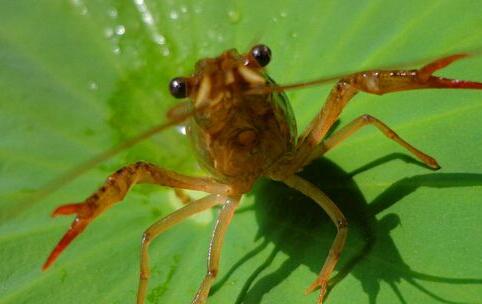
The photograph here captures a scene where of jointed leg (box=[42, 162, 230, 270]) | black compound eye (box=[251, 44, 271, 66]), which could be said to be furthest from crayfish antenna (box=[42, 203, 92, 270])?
black compound eye (box=[251, 44, 271, 66])

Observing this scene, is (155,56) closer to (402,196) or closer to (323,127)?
(323,127)

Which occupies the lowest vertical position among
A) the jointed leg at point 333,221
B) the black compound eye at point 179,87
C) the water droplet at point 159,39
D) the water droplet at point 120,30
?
the jointed leg at point 333,221

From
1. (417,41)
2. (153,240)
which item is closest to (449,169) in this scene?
(417,41)

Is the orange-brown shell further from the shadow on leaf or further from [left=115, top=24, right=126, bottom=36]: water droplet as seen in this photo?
[left=115, top=24, right=126, bottom=36]: water droplet

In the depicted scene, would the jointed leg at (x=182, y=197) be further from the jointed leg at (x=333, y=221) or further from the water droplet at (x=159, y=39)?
the water droplet at (x=159, y=39)

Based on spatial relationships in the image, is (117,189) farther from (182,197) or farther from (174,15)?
(174,15)

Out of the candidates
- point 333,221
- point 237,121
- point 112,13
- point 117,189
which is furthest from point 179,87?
point 112,13

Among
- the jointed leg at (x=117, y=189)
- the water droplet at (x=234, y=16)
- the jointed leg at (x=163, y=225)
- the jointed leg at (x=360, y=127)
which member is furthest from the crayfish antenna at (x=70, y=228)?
the water droplet at (x=234, y=16)
